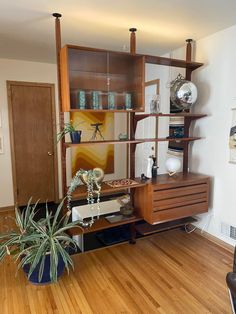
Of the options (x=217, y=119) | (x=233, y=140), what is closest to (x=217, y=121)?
(x=217, y=119)

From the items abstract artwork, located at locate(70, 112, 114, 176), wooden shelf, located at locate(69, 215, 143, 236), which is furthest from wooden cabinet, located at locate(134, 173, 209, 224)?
abstract artwork, located at locate(70, 112, 114, 176)

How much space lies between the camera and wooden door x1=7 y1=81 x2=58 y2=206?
12.4ft

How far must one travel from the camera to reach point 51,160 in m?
4.10

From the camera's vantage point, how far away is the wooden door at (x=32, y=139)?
378 centimetres

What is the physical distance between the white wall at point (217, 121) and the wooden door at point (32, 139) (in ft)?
7.52

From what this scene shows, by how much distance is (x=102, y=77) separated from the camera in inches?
98.3

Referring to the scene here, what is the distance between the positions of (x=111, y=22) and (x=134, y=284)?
7.76 feet

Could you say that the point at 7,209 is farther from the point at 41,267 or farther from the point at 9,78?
the point at 41,267

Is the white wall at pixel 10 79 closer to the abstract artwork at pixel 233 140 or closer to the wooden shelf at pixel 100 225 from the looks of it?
the wooden shelf at pixel 100 225

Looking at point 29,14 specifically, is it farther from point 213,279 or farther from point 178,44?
point 213,279

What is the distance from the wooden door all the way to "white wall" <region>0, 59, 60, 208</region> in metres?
0.07

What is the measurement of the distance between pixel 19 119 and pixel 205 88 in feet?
8.91

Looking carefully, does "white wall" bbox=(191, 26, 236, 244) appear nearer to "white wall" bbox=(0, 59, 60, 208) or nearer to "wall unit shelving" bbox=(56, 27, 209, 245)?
"wall unit shelving" bbox=(56, 27, 209, 245)

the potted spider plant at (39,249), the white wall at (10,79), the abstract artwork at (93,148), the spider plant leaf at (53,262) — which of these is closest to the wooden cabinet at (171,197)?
the potted spider plant at (39,249)
